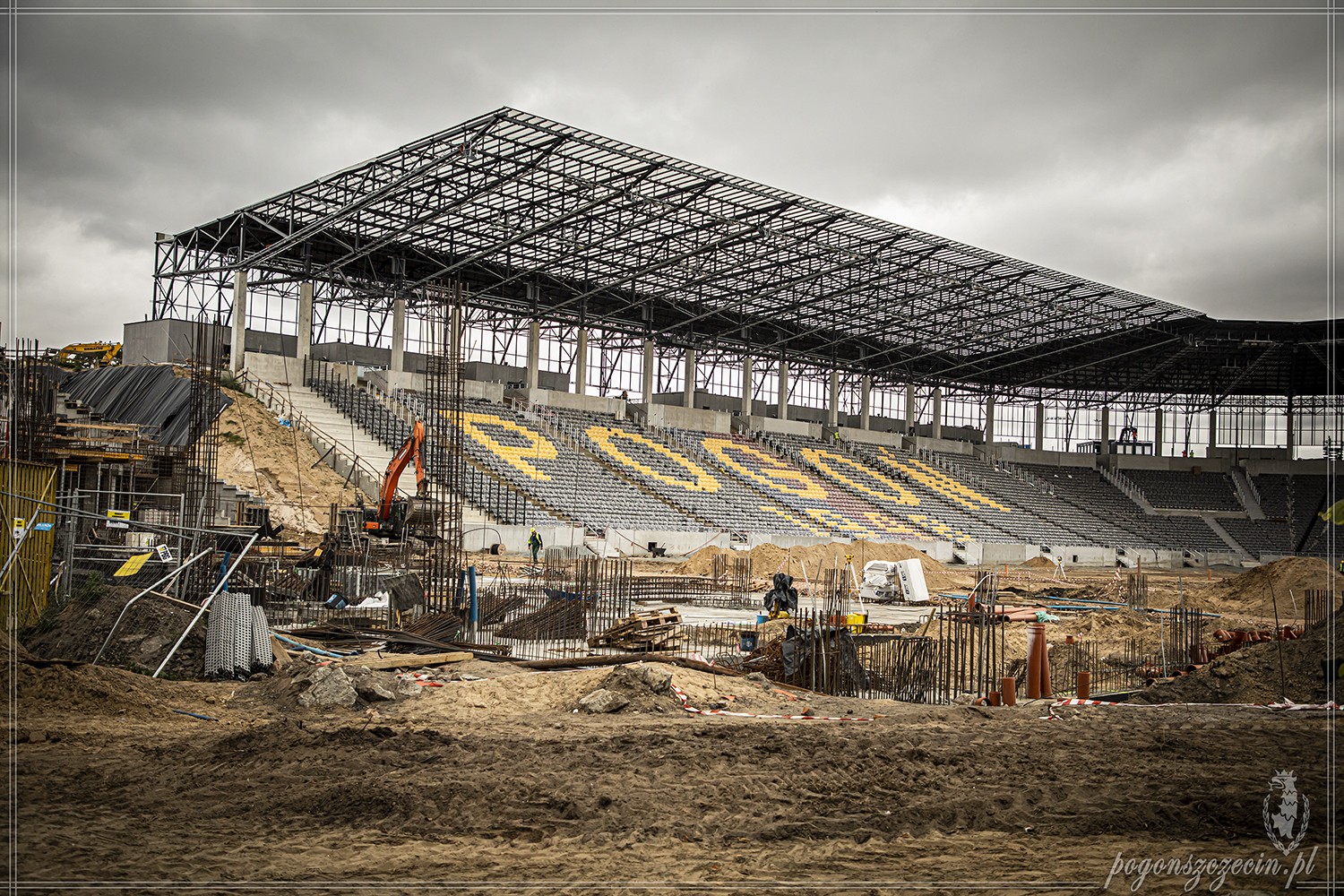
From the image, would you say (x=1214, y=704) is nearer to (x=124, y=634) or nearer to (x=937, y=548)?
(x=124, y=634)

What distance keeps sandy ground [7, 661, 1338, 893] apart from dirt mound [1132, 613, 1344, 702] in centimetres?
223

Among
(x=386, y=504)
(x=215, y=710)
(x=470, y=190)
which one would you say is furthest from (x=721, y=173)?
(x=215, y=710)

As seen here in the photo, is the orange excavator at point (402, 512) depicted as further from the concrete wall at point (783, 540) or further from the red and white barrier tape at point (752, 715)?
the concrete wall at point (783, 540)

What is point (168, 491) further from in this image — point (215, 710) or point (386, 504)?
point (215, 710)

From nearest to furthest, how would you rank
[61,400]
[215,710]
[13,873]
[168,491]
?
[13,873]
[215,710]
[168,491]
[61,400]

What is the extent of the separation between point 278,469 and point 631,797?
3180 cm

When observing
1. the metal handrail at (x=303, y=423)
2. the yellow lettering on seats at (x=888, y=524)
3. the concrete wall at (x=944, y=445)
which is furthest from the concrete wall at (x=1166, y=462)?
the metal handrail at (x=303, y=423)

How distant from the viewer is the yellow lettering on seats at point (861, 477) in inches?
2380

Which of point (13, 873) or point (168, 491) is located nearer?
point (13, 873)

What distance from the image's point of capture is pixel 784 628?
69.4 ft

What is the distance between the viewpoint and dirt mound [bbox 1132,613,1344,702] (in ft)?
46.9

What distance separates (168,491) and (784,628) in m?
18.8

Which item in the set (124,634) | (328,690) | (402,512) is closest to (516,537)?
(402,512)

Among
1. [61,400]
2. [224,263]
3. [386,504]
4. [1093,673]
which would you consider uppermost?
[224,263]
